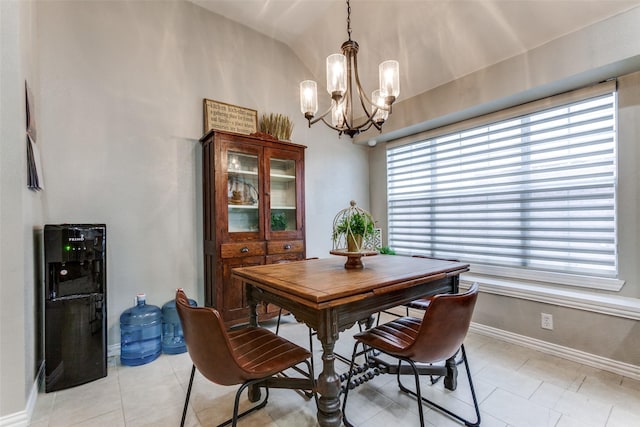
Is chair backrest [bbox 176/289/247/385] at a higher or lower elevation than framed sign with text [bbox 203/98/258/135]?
lower

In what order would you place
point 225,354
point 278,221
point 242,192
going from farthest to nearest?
point 278,221, point 242,192, point 225,354

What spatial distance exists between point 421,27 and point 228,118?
84.8 inches

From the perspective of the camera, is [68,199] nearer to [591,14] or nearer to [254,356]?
[254,356]

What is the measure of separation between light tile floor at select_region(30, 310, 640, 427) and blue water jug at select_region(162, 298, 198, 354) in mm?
230

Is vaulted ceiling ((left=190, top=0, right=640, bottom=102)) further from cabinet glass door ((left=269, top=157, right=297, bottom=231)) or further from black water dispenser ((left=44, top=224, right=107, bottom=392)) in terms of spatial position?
black water dispenser ((left=44, top=224, right=107, bottom=392))

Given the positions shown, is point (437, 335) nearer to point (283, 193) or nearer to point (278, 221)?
point (278, 221)

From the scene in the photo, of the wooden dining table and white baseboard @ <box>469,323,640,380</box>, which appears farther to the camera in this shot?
white baseboard @ <box>469,323,640,380</box>

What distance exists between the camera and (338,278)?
1.69 m

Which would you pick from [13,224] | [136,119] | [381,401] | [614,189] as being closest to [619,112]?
[614,189]

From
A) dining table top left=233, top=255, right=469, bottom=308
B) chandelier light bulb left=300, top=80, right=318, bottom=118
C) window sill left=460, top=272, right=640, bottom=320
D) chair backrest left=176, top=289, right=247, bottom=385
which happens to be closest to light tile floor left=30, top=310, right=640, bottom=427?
window sill left=460, top=272, right=640, bottom=320

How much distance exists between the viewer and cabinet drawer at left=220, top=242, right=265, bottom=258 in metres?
2.84

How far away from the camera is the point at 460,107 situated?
3.05m


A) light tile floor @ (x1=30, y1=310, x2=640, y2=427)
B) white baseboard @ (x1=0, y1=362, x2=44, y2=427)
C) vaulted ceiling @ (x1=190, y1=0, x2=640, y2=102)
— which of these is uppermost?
vaulted ceiling @ (x1=190, y1=0, x2=640, y2=102)

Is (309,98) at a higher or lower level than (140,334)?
higher
